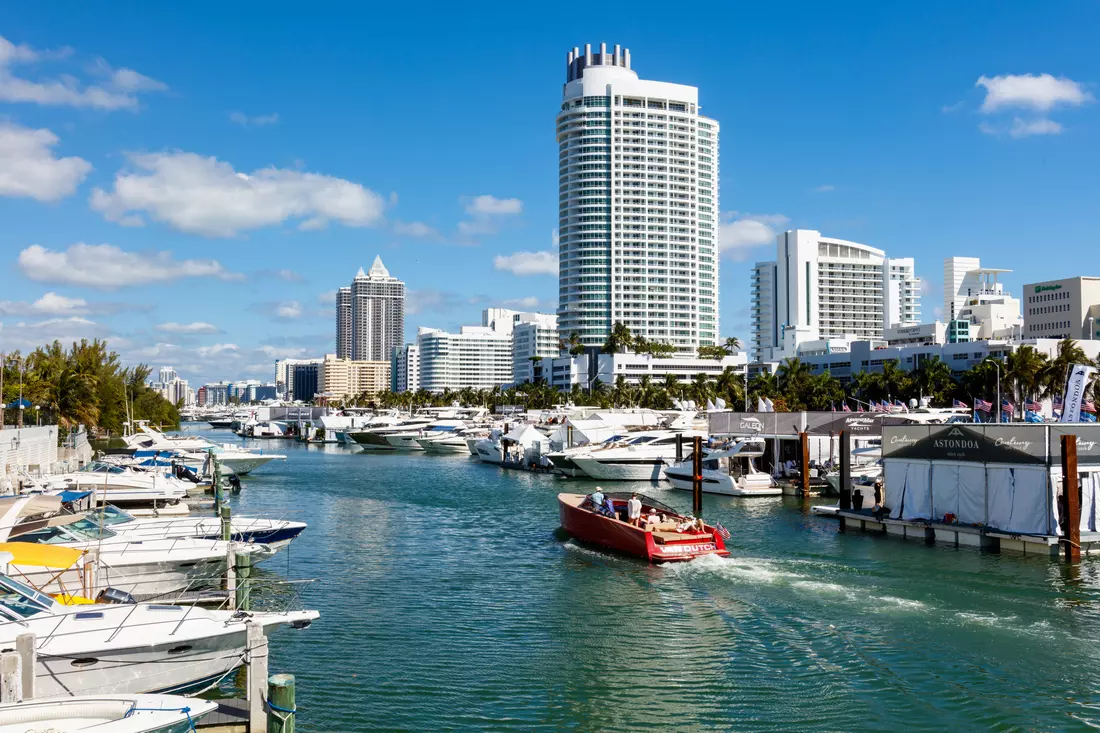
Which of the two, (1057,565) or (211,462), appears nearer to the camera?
(1057,565)

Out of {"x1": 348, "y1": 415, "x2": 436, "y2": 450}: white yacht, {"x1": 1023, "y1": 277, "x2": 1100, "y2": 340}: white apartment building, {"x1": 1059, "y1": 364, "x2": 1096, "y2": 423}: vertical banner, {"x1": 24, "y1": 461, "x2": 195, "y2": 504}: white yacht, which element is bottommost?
{"x1": 348, "y1": 415, "x2": 436, "y2": 450}: white yacht

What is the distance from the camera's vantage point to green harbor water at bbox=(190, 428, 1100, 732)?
1898cm

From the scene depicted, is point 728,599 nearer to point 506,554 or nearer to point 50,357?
point 506,554

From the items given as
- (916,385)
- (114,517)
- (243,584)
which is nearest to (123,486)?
(114,517)

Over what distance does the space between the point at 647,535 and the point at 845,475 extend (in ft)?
59.4

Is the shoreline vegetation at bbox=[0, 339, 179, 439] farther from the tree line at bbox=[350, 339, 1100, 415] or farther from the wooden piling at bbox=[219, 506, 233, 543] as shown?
the tree line at bbox=[350, 339, 1100, 415]

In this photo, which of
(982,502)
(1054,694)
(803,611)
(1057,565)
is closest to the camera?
(1054,694)

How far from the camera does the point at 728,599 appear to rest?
28.6 m

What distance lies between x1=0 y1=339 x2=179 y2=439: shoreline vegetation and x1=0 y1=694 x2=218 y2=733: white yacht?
225 feet

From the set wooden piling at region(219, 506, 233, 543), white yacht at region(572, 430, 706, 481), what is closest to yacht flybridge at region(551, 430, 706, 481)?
white yacht at region(572, 430, 706, 481)

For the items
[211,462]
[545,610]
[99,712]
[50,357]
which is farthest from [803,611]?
[50,357]

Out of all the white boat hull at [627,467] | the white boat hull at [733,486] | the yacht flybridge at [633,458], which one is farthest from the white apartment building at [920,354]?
the white boat hull at [733,486]

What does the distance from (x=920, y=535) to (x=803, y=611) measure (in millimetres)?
14503

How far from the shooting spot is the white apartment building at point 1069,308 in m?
188
